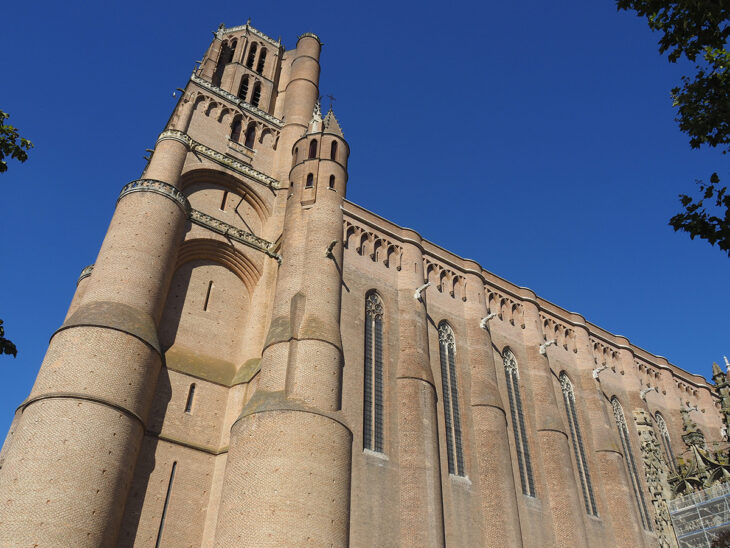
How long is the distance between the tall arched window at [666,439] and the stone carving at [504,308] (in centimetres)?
1123

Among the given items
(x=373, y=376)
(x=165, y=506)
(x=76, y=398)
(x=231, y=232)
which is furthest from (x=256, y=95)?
(x=165, y=506)

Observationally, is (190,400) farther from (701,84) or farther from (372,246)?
(701,84)

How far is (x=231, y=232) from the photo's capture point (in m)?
23.4

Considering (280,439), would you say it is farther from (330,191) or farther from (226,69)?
(226,69)

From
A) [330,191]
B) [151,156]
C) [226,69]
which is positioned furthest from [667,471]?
[226,69]

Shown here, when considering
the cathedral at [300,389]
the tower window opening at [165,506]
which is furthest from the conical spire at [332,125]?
the tower window opening at [165,506]

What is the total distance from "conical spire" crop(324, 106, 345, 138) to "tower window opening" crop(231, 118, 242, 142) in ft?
15.1

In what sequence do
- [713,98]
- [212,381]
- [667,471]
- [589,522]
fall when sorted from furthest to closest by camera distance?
[667,471] → [589,522] → [212,381] → [713,98]

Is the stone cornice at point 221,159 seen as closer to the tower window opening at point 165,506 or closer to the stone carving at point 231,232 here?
the stone carving at point 231,232

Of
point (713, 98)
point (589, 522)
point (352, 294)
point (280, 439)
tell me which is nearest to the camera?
point (713, 98)

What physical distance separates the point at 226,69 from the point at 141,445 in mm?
22857

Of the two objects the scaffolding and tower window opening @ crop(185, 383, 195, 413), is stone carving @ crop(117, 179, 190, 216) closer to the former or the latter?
tower window opening @ crop(185, 383, 195, 413)

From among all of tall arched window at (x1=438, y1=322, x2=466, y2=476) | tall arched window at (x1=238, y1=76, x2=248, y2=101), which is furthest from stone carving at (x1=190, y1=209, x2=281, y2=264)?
tall arched window at (x1=238, y1=76, x2=248, y2=101)

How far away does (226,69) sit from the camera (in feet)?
108
